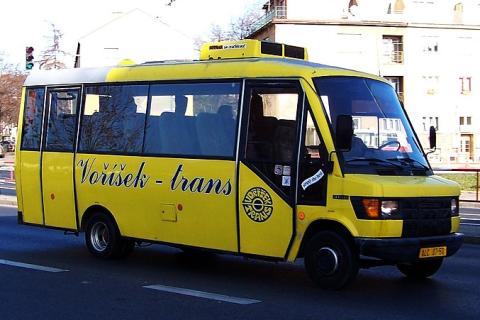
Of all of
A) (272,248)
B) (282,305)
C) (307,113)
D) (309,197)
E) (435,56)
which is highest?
(435,56)

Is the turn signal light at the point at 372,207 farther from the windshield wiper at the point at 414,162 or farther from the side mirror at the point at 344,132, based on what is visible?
the windshield wiper at the point at 414,162

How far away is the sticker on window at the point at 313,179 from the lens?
811 centimetres

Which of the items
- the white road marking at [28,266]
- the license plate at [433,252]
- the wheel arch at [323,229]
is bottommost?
the white road marking at [28,266]

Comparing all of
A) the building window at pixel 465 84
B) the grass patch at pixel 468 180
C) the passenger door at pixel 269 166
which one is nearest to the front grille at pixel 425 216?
the passenger door at pixel 269 166

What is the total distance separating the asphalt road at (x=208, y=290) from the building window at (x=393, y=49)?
166 ft

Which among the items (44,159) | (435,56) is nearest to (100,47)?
(435,56)

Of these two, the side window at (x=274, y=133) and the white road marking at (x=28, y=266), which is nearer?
the side window at (x=274, y=133)

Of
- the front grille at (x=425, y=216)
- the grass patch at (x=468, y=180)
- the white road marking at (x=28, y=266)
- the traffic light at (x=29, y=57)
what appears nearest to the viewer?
the front grille at (x=425, y=216)

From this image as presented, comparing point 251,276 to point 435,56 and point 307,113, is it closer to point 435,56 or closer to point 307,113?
point 307,113

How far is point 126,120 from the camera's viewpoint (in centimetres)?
1024

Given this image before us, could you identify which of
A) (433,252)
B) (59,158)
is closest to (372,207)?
(433,252)

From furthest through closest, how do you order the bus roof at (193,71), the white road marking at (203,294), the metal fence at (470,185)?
the metal fence at (470,185) < the bus roof at (193,71) < the white road marking at (203,294)

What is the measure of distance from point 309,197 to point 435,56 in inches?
2190

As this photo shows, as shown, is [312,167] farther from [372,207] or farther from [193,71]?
[193,71]
